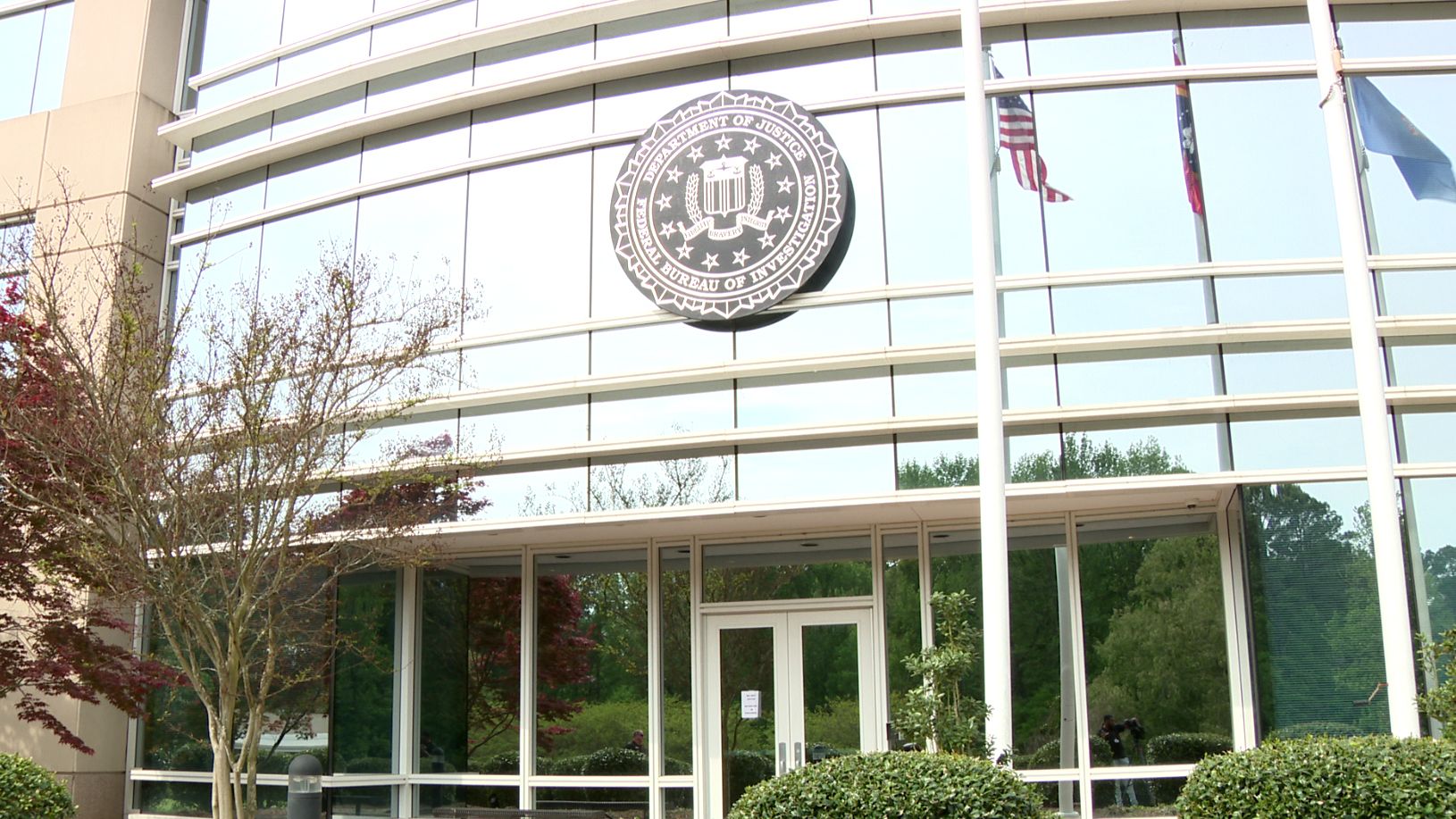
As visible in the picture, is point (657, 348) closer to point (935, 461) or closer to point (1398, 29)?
point (935, 461)

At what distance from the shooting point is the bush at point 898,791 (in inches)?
353

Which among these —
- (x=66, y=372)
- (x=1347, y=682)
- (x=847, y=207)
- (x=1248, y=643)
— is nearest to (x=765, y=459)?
(x=847, y=207)

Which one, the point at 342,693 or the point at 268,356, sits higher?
the point at 268,356

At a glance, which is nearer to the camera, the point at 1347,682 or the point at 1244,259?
the point at 1347,682

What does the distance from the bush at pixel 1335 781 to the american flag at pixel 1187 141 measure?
640 cm

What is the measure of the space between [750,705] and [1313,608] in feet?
19.4

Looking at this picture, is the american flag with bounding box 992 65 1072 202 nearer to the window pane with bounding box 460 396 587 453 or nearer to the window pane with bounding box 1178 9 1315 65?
the window pane with bounding box 1178 9 1315 65

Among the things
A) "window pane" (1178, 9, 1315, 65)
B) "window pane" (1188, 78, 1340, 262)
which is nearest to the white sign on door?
Result: "window pane" (1188, 78, 1340, 262)

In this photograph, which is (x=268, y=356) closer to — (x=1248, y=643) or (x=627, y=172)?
Result: (x=627, y=172)

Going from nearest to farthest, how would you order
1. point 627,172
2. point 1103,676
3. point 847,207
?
point 1103,676 < point 847,207 < point 627,172

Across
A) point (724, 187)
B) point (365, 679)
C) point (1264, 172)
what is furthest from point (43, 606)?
point (1264, 172)

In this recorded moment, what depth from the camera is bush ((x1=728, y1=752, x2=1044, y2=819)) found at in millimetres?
8961

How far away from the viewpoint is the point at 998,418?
1158 centimetres

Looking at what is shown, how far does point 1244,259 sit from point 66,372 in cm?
1164
